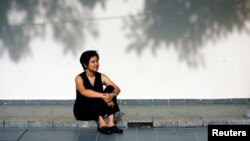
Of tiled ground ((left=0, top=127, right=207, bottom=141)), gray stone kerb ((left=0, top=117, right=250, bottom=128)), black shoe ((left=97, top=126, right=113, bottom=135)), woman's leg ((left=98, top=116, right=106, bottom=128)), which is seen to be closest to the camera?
tiled ground ((left=0, top=127, right=207, bottom=141))

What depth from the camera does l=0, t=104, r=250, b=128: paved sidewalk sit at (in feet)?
29.9

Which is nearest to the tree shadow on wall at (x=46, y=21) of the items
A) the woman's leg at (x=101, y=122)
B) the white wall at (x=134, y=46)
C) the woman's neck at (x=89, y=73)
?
the white wall at (x=134, y=46)

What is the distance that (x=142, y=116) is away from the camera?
31.0ft

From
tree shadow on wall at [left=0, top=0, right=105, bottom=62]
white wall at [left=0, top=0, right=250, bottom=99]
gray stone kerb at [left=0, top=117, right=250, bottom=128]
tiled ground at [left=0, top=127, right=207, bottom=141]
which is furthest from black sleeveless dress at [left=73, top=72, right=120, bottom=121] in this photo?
tree shadow on wall at [left=0, top=0, right=105, bottom=62]

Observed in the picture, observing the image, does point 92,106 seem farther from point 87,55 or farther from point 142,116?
point 142,116

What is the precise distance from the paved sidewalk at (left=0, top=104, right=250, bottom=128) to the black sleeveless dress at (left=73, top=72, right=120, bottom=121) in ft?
0.54

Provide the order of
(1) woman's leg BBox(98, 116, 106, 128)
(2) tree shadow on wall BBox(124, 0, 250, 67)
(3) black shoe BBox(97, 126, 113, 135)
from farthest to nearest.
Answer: (2) tree shadow on wall BBox(124, 0, 250, 67) → (1) woman's leg BBox(98, 116, 106, 128) → (3) black shoe BBox(97, 126, 113, 135)

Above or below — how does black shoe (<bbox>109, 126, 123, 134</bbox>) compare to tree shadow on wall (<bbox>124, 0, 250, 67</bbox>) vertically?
below

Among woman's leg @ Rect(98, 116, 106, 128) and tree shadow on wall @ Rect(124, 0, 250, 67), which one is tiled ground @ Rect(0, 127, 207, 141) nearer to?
woman's leg @ Rect(98, 116, 106, 128)

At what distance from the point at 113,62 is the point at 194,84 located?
164cm

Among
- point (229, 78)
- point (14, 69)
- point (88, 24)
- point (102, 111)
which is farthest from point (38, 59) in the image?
point (229, 78)

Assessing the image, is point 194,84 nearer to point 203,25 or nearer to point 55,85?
point 203,25

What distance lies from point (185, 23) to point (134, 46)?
3.51 ft

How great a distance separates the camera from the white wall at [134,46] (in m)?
10.0
